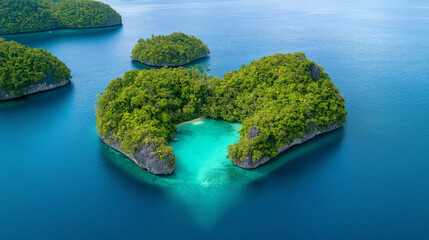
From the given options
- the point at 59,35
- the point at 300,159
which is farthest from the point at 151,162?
the point at 59,35

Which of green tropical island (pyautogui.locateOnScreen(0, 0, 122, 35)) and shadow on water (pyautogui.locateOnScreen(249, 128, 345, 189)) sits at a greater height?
green tropical island (pyautogui.locateOnScreen(0, 0, 122, 35))

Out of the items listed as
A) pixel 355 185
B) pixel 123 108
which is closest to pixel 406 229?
pixel 355 185

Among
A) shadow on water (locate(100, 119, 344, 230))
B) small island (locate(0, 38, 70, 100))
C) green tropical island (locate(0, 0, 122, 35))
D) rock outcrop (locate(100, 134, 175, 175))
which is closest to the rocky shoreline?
small island (locate(0, 38, 70, 100))

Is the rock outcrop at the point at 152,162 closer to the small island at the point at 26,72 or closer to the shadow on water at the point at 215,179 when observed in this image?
the shadow on water at the point at 215,179

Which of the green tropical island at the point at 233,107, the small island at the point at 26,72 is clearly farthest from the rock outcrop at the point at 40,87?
the green tropical island at the point at 233,107

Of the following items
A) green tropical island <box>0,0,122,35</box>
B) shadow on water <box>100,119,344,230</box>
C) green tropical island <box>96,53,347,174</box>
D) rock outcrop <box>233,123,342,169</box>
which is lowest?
shadow on water <box>100,119,344,230</box>

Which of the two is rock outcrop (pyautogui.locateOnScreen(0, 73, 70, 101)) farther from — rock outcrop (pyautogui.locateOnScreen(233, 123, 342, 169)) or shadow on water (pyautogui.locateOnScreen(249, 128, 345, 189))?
shadow on water (pyautogui.locateOnScreen(249, 128, 345, 189))

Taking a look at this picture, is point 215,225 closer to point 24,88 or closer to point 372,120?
point 372,120

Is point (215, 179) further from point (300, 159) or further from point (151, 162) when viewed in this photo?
point (300, 159)
